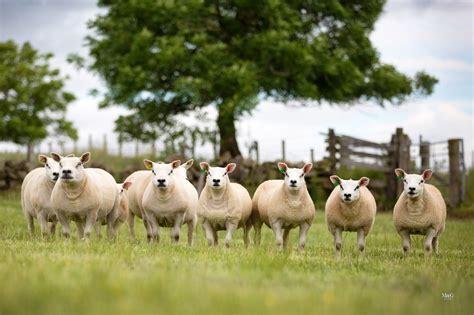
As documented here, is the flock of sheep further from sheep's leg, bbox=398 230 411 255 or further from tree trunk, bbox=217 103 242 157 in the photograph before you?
tree trunk, bbox=217 103 242 157

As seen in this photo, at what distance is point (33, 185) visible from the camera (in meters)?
13.1

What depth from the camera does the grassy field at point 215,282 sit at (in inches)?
221

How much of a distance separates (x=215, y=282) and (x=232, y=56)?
61.8 ft

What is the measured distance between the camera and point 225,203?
12242mm

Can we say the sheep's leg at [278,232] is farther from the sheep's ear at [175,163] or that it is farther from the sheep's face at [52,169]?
the sheep's face at [52,169]

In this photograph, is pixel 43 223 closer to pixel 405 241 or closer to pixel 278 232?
pixel 278 232

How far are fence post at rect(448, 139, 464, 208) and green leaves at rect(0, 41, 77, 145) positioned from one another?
16.9m

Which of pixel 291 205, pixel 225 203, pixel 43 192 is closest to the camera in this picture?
pixel 291 205

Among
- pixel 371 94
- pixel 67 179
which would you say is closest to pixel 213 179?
pixel 67 179

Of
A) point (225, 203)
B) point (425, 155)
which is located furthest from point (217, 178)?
point (425, 155)

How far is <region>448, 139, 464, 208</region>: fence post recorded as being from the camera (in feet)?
78.8

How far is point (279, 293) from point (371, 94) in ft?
77.0

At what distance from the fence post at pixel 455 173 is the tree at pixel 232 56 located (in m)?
4.17

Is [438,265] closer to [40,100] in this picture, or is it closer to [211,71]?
[211,71]
